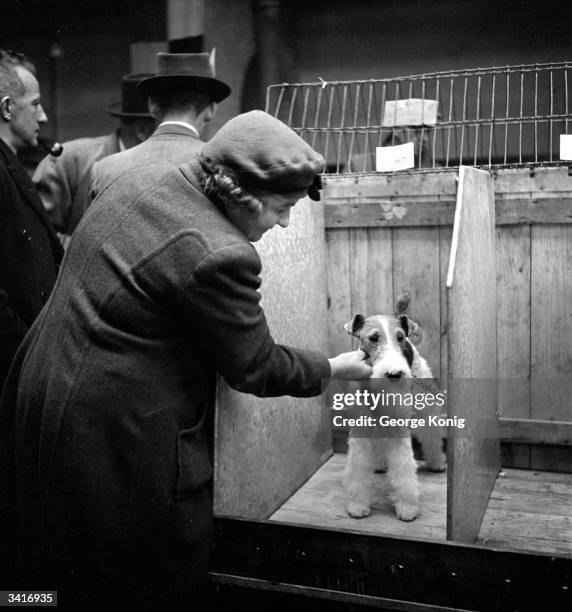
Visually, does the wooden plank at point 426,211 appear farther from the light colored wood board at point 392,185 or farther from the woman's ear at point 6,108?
the woman's ear at point 6,108

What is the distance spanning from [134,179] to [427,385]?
155 centimetres

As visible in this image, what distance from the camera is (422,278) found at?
3.24 metres

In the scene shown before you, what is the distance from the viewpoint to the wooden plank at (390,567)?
1737 mm

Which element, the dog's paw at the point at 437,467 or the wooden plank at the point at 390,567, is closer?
the wooden plank at the point at 390,567

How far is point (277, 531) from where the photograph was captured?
78.2 inches

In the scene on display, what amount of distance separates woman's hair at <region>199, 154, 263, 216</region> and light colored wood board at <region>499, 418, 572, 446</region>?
6.18ft

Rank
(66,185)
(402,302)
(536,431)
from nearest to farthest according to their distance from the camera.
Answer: (402,302)
(536,431)
(66,185)

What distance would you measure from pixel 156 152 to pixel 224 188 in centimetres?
145

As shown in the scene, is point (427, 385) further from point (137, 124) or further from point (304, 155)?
point (137, 124)

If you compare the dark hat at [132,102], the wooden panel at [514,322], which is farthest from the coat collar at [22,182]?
the wooden panel at [514,322]

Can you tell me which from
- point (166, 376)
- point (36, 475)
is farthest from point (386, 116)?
point (36, 475)

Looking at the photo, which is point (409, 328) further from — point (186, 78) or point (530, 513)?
point (186, 78)

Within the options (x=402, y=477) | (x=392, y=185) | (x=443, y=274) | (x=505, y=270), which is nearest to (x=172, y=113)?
(x=392, y=185)

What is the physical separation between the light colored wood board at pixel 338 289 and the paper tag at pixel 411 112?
55 centimetres
